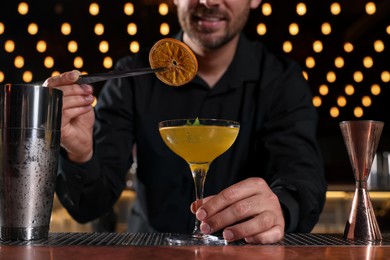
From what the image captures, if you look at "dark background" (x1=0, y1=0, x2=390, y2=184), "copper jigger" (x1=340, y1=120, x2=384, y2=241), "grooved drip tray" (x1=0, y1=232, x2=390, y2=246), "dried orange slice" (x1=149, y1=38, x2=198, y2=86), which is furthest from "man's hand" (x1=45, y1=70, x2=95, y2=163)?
"dark background" (x1=0, y1=0, x2=390, y2=184)

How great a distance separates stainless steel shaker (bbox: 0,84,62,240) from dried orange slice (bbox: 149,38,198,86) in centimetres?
33

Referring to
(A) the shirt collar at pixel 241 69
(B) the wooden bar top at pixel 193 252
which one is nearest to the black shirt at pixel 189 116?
(A) the shirt collar at pixel 241 69

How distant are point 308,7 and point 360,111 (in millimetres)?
585

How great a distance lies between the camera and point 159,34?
281 centimetres

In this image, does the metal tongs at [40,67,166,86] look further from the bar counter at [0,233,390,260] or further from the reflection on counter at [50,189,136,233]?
the reflection on counter at [50,189,136,233]

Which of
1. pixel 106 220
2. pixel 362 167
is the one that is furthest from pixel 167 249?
pixel 106 220

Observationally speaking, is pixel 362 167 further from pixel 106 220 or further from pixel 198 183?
pixel 106 220

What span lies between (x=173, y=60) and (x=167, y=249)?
21.6 inches

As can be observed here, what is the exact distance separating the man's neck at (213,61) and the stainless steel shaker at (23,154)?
1.17 m

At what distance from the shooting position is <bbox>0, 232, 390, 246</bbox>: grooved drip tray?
3.83ft

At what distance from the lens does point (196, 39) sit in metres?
2.23

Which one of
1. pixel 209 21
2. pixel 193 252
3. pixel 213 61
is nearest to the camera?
pixel 193 252

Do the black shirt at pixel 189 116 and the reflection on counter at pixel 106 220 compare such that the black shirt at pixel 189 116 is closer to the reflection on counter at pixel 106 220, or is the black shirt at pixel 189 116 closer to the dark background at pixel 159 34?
the dark background at pixel 159 34

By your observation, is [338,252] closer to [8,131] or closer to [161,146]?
[8,131]
